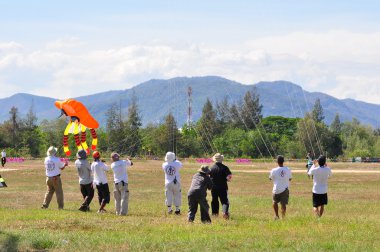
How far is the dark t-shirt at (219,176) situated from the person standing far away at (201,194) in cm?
115

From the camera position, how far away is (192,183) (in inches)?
837

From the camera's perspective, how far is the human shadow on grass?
48.1ft

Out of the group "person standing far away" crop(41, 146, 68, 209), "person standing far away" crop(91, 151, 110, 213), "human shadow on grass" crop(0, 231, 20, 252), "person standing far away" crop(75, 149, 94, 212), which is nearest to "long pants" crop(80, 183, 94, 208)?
"person standing far away" crop(75, 149, 94, 212)

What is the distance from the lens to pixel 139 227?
18.8 m

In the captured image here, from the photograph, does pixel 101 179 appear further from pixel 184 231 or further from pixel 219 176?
pixel 184 231

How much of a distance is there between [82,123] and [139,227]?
124ft

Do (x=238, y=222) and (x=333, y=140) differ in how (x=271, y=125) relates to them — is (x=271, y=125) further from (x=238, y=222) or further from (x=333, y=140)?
(x=238, y=222)

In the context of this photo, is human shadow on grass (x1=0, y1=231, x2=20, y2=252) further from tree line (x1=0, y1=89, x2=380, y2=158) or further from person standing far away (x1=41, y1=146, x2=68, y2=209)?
tree line (x1=0, y1=89, x2=380, y2=158)

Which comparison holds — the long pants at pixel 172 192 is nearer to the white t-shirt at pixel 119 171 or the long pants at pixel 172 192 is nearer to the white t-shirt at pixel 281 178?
the white t-shirt at pixel 119 171

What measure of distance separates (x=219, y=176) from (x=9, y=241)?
8.27 m

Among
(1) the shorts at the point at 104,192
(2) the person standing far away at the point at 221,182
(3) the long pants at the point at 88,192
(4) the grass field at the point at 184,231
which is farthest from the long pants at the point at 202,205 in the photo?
(3) the long pants at the point at 88,192

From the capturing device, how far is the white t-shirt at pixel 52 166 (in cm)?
2503

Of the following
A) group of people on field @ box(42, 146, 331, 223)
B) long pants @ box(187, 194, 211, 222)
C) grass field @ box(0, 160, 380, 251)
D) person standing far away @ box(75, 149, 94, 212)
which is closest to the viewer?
grass field @ box(0, 160, 380, 251)

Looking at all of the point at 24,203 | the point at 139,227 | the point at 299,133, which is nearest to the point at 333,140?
the point at 299,133
